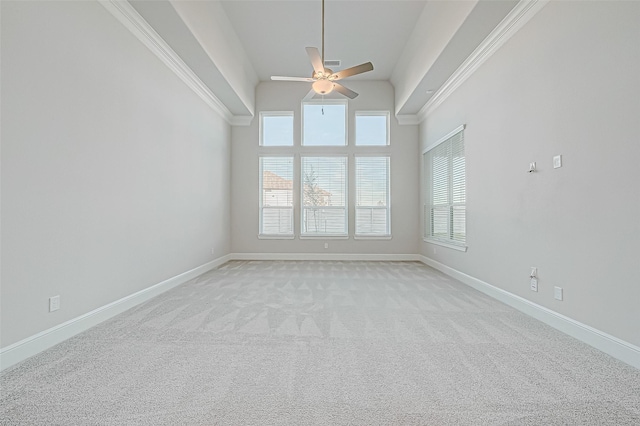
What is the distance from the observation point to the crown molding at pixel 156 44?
315 cm

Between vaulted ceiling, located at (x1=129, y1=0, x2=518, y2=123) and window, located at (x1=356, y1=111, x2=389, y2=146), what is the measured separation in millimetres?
590

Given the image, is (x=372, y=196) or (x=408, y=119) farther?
(x=372, y=196)

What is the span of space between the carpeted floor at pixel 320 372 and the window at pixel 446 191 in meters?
1.90

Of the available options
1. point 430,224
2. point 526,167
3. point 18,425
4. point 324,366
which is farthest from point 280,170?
point 18,425

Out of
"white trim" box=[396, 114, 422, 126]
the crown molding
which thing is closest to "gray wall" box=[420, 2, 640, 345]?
"white trim" box=[396, 114, 422, 126]

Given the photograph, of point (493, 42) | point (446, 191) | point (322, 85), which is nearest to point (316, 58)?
point (322, 85)

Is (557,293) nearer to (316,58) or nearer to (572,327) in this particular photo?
(572,327)

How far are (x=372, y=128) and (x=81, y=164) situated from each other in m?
5.80

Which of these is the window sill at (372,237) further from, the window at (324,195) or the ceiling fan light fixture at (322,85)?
the ceiling fan light fixture at (322,85)

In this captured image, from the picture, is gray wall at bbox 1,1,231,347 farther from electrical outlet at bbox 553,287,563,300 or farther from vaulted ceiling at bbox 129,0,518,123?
electrical outlet at bbox 553,287,563,300

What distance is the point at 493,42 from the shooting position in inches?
152

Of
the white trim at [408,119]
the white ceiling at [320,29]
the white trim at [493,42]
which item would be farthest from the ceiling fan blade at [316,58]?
the white trim at [408,119]

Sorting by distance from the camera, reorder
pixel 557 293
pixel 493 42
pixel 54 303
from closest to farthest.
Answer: pixel 54 303 → pixel 557 293 → pixel 493 42

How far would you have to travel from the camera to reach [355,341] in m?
2.58
